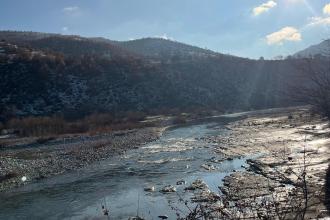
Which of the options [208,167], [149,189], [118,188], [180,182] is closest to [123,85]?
[208,167]

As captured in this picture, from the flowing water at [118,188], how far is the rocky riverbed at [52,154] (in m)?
1.87

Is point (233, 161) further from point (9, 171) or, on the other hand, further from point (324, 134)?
point (9, 171)

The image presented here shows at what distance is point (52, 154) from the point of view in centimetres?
4334

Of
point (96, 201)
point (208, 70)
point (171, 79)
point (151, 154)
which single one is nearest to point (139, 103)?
point (171, 79)

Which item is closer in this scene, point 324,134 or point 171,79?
point 324,134

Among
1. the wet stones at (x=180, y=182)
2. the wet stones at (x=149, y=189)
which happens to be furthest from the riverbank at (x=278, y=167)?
the wet stones at (x=149, y=189)

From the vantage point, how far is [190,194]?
69.1ft

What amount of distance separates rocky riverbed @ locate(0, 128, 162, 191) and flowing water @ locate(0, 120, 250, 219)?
1.87 m

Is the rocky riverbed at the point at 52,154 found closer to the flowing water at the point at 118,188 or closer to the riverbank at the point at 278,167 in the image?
the flowing water at the point at 118,188

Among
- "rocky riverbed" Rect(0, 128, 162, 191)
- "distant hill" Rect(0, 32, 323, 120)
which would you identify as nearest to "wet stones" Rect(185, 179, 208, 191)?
"rocky riverbed" Rect(0, 128, 162, 191)

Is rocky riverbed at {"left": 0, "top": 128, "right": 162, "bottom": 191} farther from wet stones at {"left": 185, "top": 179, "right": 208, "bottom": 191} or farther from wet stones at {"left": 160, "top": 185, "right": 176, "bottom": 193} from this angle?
wet stones at {"left": 185, "top": 179, "right": 208, "bottom": 191}

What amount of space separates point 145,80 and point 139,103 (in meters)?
15.3

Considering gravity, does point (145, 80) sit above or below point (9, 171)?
above

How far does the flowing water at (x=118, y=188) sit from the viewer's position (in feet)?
65.6
